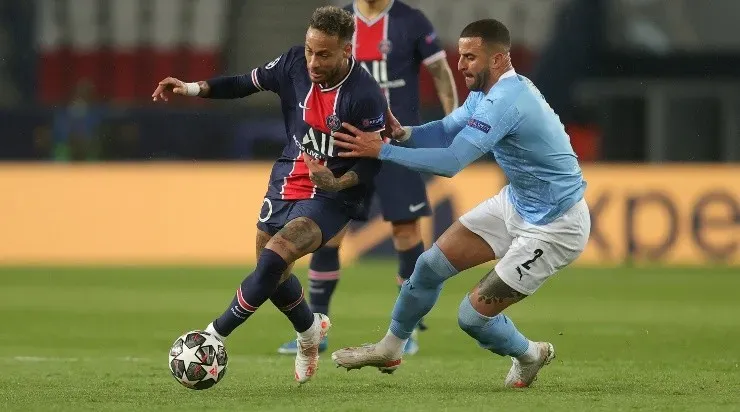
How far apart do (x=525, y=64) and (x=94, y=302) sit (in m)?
11.7

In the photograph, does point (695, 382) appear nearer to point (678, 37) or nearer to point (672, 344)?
point (672, 344)

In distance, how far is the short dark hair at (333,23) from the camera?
6.91 m

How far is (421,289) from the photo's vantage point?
723 cm

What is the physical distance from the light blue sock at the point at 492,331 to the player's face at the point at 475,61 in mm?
1070

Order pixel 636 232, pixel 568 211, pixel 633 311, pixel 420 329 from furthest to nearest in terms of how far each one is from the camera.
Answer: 1. pixel 636 232
2. pixel 633 311
3. pixel 420 329
4. pixel 568 211

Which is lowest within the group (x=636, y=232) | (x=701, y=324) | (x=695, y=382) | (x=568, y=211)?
(x=636, y=232)

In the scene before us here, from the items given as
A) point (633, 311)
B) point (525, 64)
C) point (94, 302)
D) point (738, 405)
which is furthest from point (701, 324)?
A: point (525, 64)

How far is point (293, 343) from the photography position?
350 inches

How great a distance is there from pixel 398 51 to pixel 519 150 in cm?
235

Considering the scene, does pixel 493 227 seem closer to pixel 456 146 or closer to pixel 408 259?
pixel 456 146

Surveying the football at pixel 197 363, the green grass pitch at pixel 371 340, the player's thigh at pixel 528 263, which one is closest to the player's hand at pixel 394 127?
the player's thigh at pixel 528 263

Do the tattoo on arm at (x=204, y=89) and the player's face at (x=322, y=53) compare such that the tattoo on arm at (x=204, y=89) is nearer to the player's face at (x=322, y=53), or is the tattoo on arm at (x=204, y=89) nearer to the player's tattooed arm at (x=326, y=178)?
the player's face at (x=322, y=53)

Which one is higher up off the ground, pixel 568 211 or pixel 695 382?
pixel 568 211

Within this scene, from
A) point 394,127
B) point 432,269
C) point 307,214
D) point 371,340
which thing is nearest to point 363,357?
point 432,269
